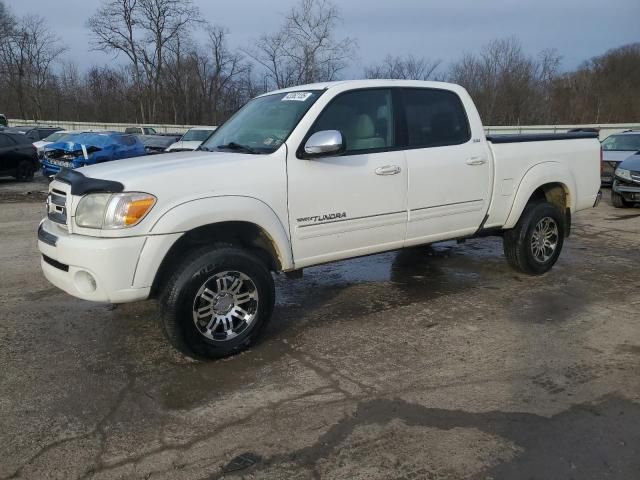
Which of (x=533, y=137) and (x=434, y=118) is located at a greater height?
(x=434, y=118)

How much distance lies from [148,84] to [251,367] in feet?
183

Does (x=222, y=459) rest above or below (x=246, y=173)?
below

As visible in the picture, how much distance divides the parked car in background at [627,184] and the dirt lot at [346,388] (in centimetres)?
686

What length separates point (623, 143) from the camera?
1548 centimetres

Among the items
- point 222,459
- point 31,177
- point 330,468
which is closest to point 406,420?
point 330,468

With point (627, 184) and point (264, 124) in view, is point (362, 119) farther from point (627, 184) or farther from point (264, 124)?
point (627, 184)

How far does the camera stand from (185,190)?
374cm

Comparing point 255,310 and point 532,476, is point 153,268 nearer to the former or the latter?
point 255,310

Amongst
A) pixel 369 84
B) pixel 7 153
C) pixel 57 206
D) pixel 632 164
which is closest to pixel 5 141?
pixel 7 153

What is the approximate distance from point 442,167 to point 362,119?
89cm

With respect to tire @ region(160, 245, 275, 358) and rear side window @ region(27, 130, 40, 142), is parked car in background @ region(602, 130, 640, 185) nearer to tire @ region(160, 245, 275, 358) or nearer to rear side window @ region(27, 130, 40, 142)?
tire @ region(160, 245, 275, 358)

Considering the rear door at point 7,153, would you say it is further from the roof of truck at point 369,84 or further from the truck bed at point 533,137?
the truck bed at point 533,137

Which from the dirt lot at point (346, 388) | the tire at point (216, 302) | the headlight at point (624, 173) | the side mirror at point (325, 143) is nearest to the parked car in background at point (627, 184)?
the headlight at point (624, 173)

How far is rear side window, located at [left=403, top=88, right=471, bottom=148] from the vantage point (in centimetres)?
500
